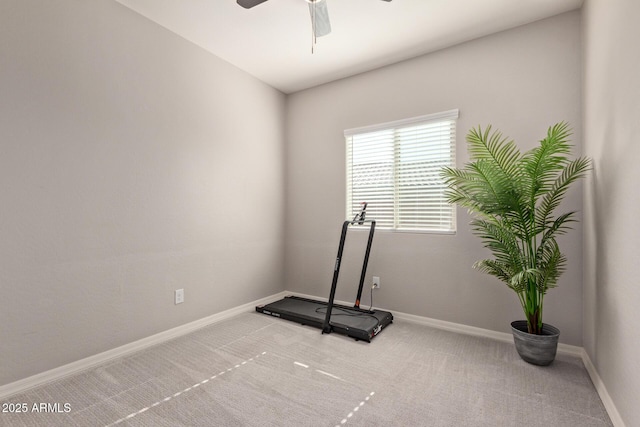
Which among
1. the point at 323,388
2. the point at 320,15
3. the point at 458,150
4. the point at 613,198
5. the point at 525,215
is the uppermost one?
the point at 320,15

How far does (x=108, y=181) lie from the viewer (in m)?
2.28

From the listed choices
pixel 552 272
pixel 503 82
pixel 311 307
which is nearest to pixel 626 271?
pixel 552 272

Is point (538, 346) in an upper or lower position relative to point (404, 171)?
lower

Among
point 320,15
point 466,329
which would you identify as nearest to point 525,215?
point 466,329

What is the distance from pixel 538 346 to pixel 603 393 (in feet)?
1.28

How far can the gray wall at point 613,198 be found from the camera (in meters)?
1.41

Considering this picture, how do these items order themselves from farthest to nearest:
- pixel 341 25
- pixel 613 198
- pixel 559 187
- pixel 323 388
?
pixel 341 25, pixel 559 187, pixel 323 388, pixel 613 198

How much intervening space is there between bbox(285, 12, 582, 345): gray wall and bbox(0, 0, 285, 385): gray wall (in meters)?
0.81

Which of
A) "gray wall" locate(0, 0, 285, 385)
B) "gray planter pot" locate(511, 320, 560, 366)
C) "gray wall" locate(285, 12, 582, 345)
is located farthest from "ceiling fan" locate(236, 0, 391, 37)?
"gray planter pot" locate(511, 320, 560, 366)

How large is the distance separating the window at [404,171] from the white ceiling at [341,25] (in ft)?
2.30

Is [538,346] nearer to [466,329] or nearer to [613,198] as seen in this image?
[466,329]

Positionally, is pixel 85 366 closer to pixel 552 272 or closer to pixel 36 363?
pixel 36 363

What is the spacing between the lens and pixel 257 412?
168 cm

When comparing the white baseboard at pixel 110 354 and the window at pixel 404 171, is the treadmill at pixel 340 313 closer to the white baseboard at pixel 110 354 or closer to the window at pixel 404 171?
the window at pixel 404 171
